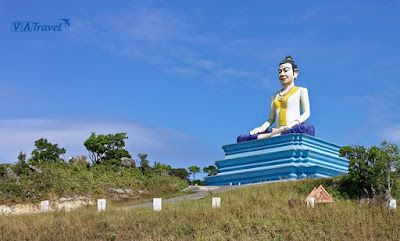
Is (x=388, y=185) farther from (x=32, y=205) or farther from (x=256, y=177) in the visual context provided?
(x=32, y=205)

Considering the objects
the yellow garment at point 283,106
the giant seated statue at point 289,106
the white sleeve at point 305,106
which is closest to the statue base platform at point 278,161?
the giant seated statue at point 289,106

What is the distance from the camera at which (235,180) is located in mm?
32250

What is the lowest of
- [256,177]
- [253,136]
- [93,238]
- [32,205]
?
[93,238]

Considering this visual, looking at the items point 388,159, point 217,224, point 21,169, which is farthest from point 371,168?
point 21,169

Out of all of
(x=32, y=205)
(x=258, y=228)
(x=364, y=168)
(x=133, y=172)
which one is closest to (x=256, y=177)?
(x=133, y=172)

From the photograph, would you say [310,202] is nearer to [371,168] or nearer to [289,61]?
[371,168]

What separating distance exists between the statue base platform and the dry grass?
13.9m

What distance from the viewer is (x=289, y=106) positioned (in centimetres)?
3216

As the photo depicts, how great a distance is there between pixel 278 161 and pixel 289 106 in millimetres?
3920

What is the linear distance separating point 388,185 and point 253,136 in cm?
1567

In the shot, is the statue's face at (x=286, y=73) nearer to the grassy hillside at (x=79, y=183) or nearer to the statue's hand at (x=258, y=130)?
the statue's hand at (x=258, y=130)

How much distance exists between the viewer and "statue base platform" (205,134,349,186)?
97.6ft

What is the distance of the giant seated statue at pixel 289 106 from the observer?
104 feet

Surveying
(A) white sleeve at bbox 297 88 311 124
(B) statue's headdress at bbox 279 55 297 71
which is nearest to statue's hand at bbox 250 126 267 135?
(A) white sleeve at bbox 297 88 311 124
